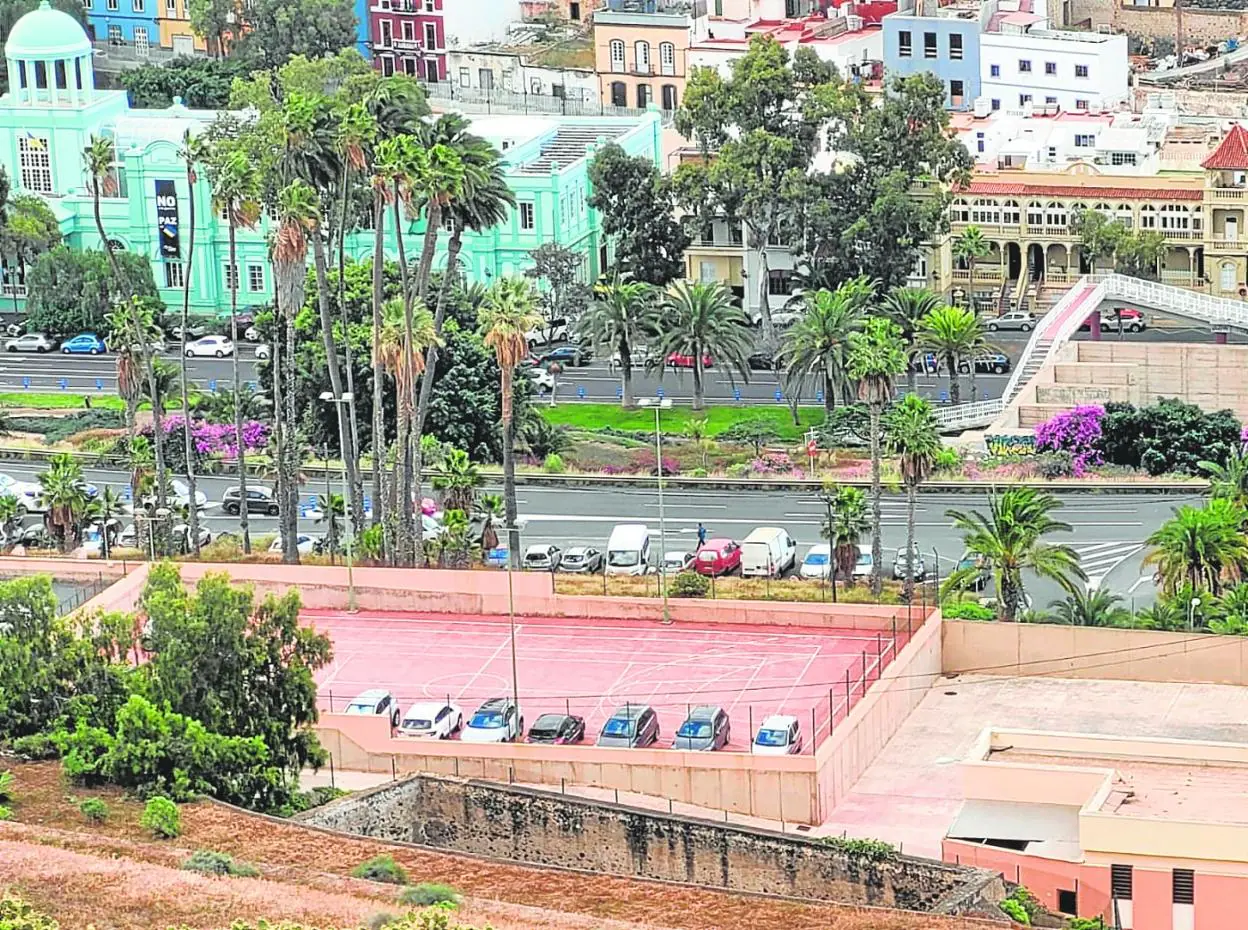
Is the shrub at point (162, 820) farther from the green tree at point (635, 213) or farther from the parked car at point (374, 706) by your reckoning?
the green tree at point (635, 213)

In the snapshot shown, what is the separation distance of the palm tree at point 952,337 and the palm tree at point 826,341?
295 cm

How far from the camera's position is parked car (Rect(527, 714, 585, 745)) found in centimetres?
7781

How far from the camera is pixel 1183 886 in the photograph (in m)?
67.8

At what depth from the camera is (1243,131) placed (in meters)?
129

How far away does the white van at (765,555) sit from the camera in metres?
94.4

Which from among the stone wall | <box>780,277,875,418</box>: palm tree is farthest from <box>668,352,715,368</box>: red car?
the stone wall

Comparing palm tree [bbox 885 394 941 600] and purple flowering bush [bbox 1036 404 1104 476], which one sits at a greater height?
palm tree [bbox 885 394 941 600]

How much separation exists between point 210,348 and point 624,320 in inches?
841

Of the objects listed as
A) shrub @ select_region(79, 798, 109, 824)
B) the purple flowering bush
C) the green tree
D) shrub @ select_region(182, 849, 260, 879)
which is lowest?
shrub @ select_region(182, 849, 260, 879)

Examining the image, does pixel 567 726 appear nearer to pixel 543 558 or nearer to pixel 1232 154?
pixel 543 558

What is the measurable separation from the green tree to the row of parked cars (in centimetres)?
4930

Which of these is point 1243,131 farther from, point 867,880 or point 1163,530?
point 867,880

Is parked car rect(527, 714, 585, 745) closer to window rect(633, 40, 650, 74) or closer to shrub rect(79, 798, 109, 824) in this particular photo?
shrub rect(79, 798, 109, 824)

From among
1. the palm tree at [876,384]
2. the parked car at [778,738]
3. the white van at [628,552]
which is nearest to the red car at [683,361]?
the white van at [628,552]
